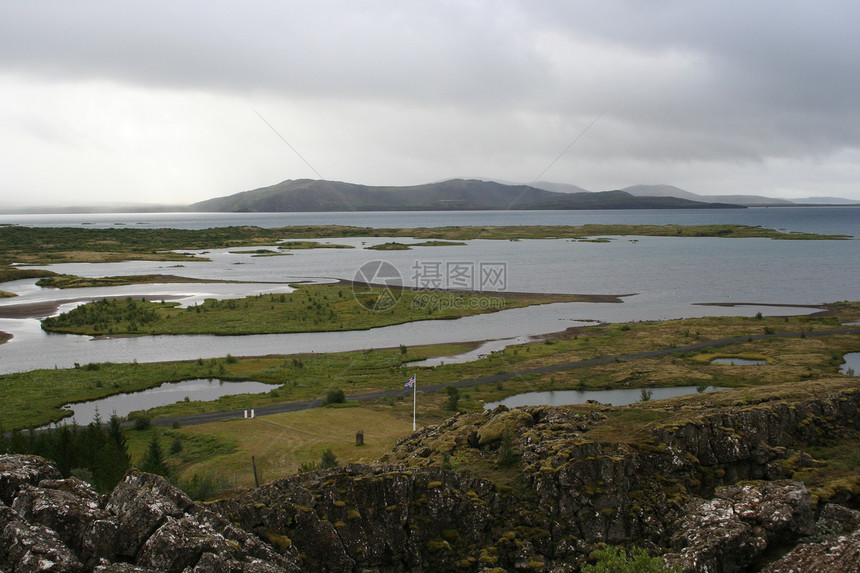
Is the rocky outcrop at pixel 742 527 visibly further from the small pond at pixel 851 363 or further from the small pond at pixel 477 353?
the small pond at pixel 477 353

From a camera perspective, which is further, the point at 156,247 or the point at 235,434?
the point at 156,247

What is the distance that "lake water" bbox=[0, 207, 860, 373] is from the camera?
227 feet

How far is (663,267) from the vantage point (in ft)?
454

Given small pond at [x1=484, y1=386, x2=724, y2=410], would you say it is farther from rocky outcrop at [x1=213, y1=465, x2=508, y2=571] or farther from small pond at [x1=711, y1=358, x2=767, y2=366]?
rocky outcrop at [x1=213, y1=465, x2=508, y2=571]

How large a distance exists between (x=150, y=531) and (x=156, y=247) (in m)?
194

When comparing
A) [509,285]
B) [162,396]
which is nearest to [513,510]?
[162,396]

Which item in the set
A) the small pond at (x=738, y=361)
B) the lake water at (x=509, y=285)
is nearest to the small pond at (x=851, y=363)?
the small pond at (x=738, y=361)

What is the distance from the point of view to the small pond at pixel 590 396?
4631cm

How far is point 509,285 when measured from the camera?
367 feet

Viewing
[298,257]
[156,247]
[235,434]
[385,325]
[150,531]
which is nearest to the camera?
[150,531]

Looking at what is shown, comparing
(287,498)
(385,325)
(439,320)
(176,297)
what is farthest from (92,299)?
(287,498)

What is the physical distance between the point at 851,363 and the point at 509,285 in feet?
208

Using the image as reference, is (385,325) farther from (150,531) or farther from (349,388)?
(150,531)

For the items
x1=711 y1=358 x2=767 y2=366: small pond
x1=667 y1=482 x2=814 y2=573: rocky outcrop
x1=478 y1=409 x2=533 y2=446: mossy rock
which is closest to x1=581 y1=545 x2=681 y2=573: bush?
x1=667 y1=482 x2=814 y2=573: rocky outcrop
